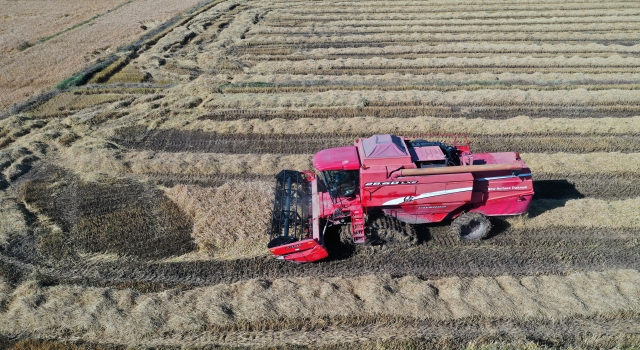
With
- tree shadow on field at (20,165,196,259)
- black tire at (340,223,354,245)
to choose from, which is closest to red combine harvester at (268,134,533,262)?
black tire at (340,223,354,245)

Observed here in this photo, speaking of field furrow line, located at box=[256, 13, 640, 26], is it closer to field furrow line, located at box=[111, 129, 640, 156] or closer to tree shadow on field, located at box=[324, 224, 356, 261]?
field furrow line, located at box=[111, 129, 640, 156]

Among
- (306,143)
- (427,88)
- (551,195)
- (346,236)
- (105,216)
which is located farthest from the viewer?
(427,88)

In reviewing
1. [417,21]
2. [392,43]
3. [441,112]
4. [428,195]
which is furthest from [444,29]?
[428,195]

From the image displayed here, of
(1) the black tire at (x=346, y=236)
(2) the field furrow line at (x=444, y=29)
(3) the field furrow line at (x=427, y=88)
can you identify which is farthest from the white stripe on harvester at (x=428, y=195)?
(2) the field furrow line at (x=444, y=29)

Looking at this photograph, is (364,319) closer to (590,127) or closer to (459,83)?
(590,127)

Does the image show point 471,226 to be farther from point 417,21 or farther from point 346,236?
point 417,21

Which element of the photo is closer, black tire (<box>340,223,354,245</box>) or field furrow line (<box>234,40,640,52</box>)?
black tire (<box>340,223,354,245</box>)
